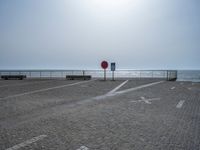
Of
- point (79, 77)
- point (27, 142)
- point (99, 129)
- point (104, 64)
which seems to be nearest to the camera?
point (27, 142)

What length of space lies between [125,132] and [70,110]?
352 centimetres

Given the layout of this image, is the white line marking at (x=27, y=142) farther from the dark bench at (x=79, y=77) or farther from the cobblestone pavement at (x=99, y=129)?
the dark bench at (x=79, y=77)

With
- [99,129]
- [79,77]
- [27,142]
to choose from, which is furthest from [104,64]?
[27,142]

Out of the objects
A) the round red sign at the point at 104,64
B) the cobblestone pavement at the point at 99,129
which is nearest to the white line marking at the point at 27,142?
the cobblestone pavement at the point at 99,129

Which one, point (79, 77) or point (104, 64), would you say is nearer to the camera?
point (104, 64)

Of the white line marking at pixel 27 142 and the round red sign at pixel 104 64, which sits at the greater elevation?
the round red sign at pixel 104 64

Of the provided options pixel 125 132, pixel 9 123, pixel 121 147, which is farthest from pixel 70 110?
pixel 121 147

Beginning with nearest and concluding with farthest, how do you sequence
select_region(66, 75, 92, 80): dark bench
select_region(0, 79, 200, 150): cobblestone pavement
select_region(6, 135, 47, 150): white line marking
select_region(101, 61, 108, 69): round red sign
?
select_region(6, 135, 47, 150): white line marking, select_region(0, 79, 200, 150): cobblestone pavement, select_region(101, 61, 108, 69): round red sign, select_region(66, 75, 92, 80): dark bench

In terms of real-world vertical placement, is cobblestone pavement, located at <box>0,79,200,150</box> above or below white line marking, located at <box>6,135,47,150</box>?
below

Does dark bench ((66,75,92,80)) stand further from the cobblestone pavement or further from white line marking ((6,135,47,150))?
white line marking ((6,135,47,150))

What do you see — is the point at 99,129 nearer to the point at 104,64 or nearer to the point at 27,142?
the point at 27,142

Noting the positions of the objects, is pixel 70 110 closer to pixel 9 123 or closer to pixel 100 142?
pixel 9 123

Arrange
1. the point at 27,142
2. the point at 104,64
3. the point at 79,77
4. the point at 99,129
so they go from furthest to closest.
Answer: the point at 79,77 < the point at 104,64 < the point at 99,129 < the point at 27,142

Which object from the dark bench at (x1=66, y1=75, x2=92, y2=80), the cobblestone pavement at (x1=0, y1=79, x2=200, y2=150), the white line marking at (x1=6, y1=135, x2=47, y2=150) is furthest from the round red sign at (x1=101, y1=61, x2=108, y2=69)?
the white line marking at (x1=6, y1=135, x2=47, y2=150)
